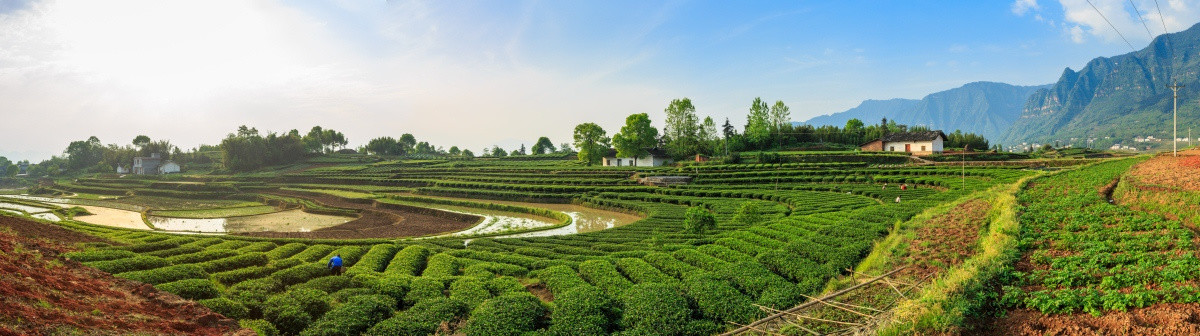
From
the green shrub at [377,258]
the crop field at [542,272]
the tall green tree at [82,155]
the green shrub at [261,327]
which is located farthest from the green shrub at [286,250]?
the tall green tree at [82,155]

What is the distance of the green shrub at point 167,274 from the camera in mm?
17469

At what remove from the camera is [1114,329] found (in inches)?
371

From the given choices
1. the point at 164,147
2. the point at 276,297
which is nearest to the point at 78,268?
the point at 276,297

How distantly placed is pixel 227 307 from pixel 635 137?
70.1 m

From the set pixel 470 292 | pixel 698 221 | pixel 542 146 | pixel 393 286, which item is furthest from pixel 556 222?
pixel 542 146

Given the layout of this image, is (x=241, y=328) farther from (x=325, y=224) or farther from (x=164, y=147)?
(x=164, y=147)

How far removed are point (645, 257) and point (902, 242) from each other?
10.3m

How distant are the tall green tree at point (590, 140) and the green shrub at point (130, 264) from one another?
70.4 metres

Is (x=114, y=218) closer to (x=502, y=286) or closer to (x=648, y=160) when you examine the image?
(x=502, y=286)

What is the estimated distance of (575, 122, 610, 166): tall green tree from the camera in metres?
88.9

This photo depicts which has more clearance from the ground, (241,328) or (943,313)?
(943,313)

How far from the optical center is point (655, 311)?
1431 cm

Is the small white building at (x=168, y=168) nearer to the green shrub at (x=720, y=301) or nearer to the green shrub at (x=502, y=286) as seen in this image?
the green shrub at (x=502, y=286)

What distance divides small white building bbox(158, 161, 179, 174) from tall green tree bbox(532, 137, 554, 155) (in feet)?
278
